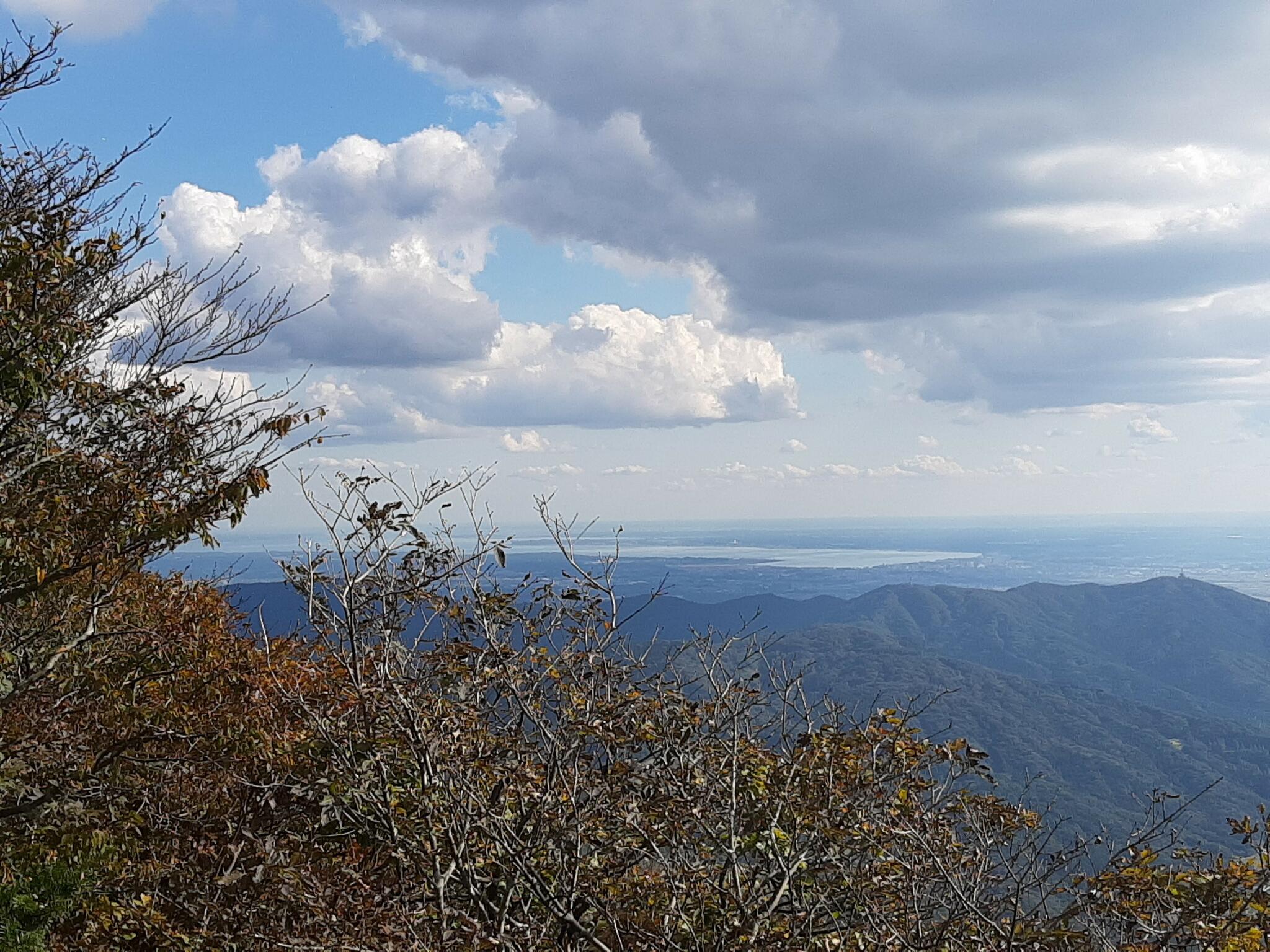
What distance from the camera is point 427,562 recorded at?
7648 mm

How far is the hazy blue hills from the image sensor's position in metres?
90.3

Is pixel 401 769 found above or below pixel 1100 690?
above

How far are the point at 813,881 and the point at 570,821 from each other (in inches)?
70.3

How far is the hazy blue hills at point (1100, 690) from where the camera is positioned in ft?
296

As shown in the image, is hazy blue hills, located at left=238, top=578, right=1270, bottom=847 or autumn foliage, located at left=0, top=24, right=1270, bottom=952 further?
hazy blue hills, located at left=238, top=578, right=1270, bottom=847

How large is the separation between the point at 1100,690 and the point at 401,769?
157990mm

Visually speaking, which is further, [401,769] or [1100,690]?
[1100,690]

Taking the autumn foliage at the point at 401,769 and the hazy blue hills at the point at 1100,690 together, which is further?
the hazy blue hills at the point at 1100,690

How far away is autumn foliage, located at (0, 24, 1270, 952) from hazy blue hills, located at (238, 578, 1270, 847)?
105 feet

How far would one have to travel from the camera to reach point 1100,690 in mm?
144375

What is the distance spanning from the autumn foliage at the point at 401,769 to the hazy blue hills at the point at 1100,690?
3212 cm

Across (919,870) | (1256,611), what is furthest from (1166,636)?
(919,870)

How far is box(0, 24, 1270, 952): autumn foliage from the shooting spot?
5586 millimetres

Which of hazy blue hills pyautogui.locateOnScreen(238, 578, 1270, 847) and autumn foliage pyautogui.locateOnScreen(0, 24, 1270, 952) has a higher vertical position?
autumn foliage pyautogui.locateOnScreen(0, 24, 1270, 952)
